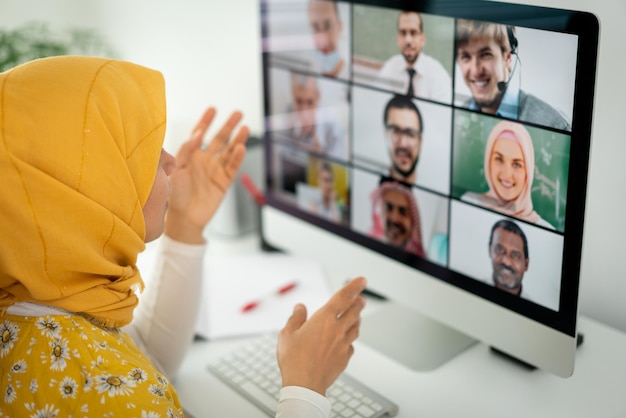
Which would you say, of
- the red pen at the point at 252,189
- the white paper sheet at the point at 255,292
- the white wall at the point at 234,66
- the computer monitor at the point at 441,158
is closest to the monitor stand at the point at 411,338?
the computer monitor at the point at 441,158

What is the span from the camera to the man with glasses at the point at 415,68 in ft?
3.17

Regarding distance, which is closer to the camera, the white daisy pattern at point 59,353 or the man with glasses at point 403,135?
the white daisy pattern at point 59,353

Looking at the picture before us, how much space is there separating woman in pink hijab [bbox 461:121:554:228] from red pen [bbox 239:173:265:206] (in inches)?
23.9

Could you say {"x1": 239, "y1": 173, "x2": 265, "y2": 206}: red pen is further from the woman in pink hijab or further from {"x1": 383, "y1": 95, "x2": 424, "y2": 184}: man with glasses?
the woman in pink hijab

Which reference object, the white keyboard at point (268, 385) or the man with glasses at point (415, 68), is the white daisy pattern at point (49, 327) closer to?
the white keyboard at point (268, 385)

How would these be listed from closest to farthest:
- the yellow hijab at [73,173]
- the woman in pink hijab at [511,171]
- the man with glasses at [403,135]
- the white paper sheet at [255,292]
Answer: the yellow hijab at [73,173]
the woman in pink hijab at [511,171]
the man with glasses at [403,135]
the white paper sheet at [255,292]

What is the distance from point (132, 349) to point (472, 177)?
50 centimetres

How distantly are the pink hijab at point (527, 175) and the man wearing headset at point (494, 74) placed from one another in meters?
0.02

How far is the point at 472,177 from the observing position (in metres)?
0.96

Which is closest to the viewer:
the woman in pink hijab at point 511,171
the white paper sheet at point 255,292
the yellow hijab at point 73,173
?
the yellow hijab at point 73,173

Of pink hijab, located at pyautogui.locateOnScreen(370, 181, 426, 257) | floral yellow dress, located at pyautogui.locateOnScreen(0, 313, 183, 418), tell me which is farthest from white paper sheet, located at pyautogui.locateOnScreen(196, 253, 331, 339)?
floral yellow dress, located at pyautogui.locateOnScreen(0, 313, 183, 418)

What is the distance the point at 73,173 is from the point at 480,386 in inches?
24.7

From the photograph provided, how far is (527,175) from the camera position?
889 mm

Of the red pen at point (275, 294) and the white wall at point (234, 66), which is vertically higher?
the white wall at point (234, 66)
